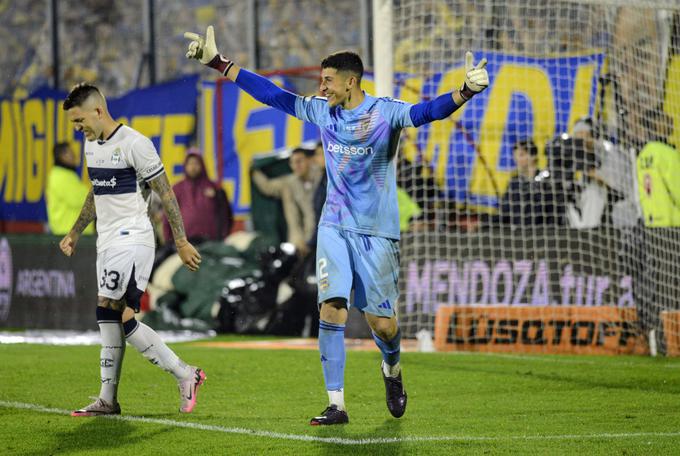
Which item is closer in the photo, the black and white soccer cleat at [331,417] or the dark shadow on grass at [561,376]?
the black and white soccer cleat at [331,417]

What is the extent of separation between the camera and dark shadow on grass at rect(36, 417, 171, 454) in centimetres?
721

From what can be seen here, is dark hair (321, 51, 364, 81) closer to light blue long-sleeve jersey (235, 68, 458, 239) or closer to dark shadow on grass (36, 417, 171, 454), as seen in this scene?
light blue long-sleeve jersey (235, 68, 458, 239)

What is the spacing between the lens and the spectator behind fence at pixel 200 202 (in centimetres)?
1833

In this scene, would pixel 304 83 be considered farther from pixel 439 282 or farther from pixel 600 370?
pixel 600 370

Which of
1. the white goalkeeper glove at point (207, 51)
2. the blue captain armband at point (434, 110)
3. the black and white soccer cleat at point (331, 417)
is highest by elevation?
the white goalkeeper glove at point (207, 51)

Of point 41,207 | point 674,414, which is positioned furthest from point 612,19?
point 41,207

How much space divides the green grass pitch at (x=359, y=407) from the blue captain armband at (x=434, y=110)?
1841 millimetres

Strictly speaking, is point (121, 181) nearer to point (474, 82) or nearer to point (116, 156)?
point (116, 156)

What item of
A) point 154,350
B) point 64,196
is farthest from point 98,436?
point 64,196

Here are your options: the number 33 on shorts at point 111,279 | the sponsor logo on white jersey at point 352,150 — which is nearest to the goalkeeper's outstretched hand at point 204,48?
the sponsor logo on white jersey at point 352,150

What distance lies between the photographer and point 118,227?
8.41 metres

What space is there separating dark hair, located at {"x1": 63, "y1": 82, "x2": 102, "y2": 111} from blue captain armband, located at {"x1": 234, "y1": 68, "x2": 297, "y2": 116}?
948mm

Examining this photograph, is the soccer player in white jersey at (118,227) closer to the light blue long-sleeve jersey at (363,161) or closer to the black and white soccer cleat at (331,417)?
the light blue long-sleeve jersey at (363,161)

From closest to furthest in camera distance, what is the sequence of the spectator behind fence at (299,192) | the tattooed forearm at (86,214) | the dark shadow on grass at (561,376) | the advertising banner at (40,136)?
the tattooed forearm at (86,214)
the dark shadow on grass at (561,376)
the spectator behind fence at (299,192)
the advertising banner at (40,136)
